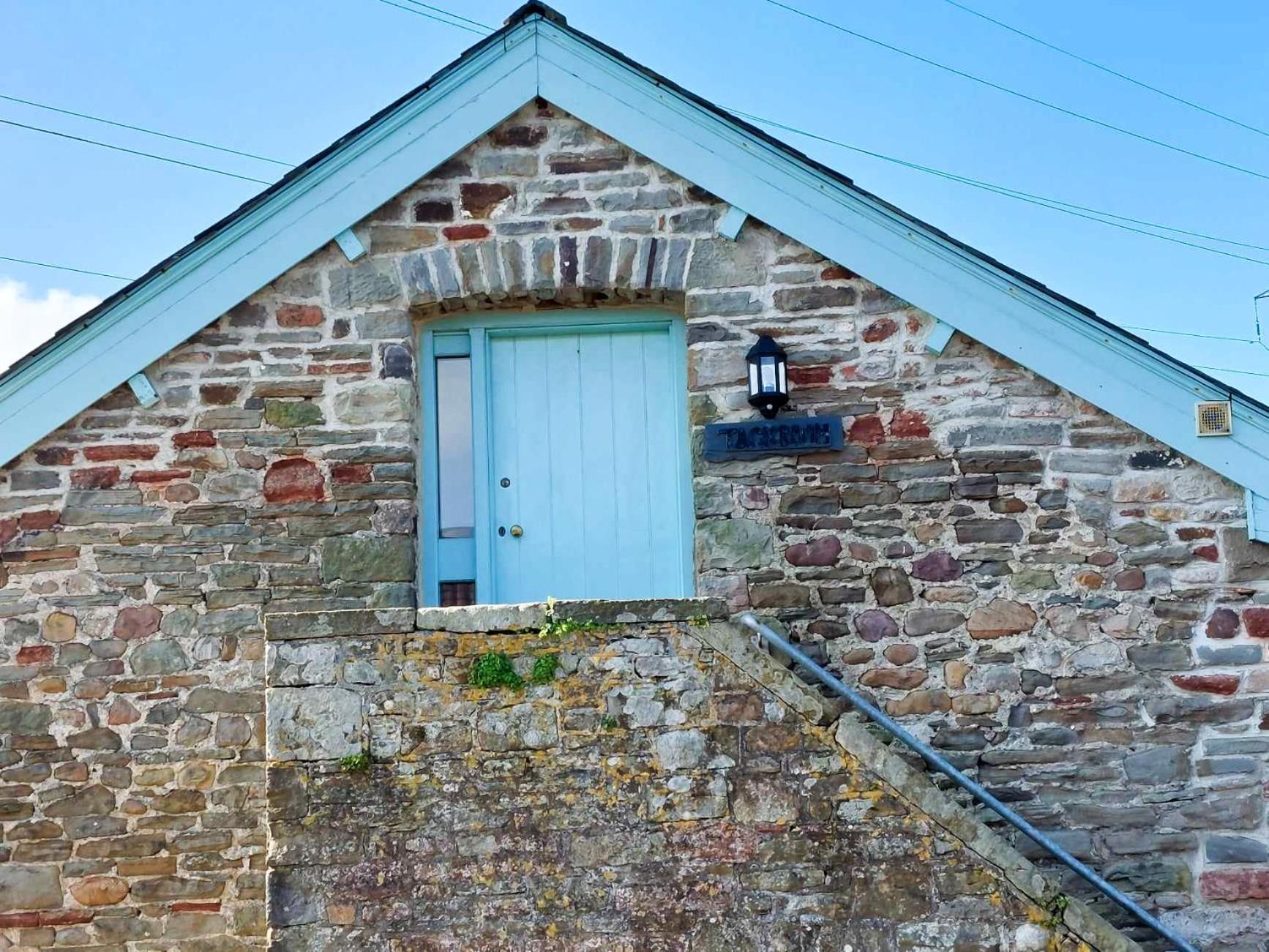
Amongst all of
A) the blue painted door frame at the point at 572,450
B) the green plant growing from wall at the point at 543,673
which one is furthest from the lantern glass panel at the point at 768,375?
the green plant growing from wall at the point at 543,673

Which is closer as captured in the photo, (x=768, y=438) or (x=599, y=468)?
(x=768, y=438)

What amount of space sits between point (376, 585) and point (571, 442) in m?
1.22

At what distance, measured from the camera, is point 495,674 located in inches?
193

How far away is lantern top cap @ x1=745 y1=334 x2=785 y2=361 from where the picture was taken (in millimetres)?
6395

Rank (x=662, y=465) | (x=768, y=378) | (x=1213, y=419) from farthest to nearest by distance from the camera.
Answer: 1. (x=662, y=465)
2. (x=768, y=378)
3. (x=1213, y=419)

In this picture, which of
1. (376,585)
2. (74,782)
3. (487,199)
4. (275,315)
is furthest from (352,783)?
(487,199)

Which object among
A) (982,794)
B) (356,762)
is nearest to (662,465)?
(982,794)

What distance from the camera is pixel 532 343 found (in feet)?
22.5

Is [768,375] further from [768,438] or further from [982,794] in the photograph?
[982,794]

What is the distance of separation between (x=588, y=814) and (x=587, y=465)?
231 centimetres

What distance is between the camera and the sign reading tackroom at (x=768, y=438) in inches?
252

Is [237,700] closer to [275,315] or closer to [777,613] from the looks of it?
[275,315]

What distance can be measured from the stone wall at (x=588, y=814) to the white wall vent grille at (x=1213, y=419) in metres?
2.58

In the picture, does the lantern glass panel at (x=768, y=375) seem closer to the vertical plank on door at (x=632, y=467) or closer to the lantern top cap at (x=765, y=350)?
the lantern top cap at (x=765, y=350)
